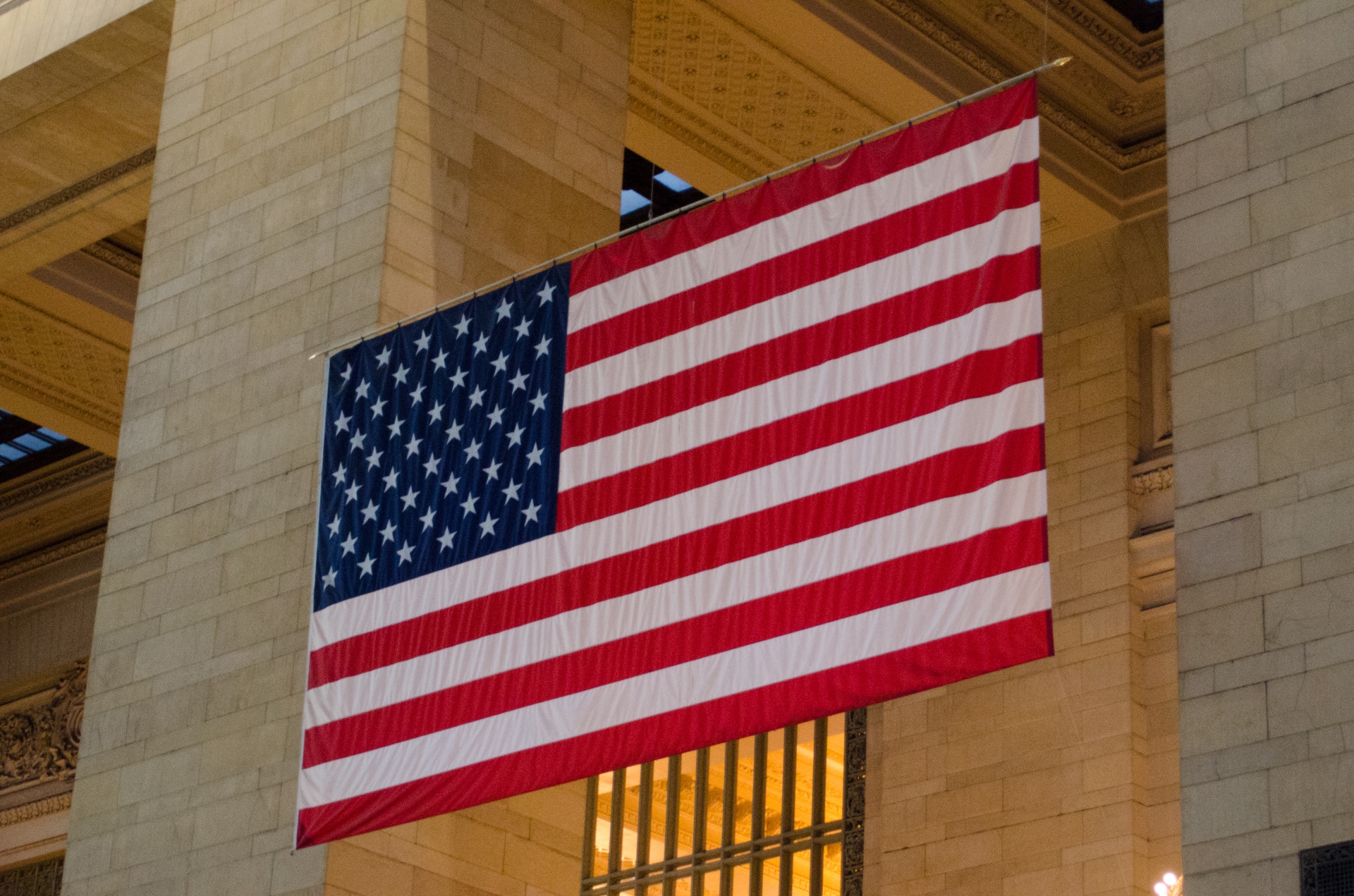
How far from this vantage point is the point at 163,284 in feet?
51.0

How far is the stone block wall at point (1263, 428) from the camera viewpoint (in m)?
8.66

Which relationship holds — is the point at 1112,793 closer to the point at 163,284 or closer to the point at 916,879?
the point at 916,879

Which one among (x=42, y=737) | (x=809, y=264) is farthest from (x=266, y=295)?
(x=42, y=737)

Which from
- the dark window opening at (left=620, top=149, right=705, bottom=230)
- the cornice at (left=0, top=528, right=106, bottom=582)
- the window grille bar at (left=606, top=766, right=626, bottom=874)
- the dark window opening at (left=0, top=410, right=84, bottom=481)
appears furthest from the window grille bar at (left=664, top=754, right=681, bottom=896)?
the dark window opening at (left=0, top=410, right=84, bottom=481)

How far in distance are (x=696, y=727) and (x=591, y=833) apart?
9.72 metres

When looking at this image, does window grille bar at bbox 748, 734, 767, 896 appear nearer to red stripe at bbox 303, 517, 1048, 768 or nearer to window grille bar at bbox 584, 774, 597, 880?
window grille bar at bbox 584, 774, 597, 880

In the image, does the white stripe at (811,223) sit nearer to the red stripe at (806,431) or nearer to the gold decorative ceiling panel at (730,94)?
the red stripe at (806,431)

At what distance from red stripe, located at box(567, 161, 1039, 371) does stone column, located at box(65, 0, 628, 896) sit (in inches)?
91.3

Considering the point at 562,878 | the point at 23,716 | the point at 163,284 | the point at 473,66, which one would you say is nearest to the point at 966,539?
the point at 562,878

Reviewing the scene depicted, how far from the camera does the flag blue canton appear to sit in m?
12.2

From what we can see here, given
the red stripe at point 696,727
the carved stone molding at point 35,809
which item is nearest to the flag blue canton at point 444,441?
the red stripe at point 696,727

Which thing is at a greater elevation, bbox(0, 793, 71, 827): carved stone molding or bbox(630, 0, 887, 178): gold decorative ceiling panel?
bbox(630, 0, 887, 178): gold decorative ceiling panel

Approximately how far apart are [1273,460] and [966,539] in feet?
4.57

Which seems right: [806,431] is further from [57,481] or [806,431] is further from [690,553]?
[57,481]
